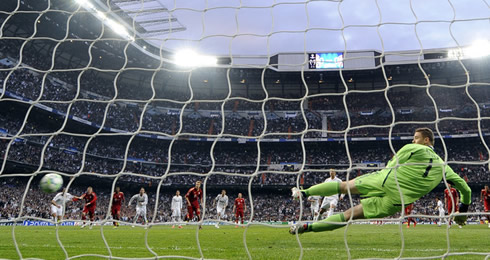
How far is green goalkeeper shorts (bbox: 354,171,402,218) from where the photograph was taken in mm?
4148

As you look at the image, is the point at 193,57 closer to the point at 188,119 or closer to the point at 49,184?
the point at 49,184

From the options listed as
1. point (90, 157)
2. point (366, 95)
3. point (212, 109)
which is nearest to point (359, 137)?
point (366, 95)

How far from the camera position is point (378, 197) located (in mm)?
4289

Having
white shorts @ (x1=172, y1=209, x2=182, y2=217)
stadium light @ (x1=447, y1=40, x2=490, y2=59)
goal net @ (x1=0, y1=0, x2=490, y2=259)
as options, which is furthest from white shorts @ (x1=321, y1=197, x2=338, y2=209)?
goal net @ (x1=0, y1=0, x2=490, y2=259)

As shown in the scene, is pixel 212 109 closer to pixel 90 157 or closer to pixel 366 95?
pixel 90 157

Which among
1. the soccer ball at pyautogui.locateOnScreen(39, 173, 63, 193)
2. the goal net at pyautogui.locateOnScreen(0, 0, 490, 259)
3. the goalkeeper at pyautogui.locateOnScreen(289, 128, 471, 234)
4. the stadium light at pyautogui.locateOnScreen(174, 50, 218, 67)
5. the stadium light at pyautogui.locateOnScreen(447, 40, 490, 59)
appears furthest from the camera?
the goal net at pyautogui.locateOnScreen(0, 0, 490, 259)

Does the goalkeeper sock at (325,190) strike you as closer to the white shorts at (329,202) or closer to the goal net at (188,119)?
the white shorts at (329,202)

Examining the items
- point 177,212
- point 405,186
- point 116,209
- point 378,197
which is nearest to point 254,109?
point 177,212

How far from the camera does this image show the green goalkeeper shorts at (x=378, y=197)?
163 inches

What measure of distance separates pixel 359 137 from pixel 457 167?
7.40 metres

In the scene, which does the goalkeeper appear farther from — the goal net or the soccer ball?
the goal net

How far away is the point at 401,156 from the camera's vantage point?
417 cm

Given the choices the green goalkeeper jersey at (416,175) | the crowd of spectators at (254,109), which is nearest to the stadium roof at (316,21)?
the green goalkeeper jersey at (416,175)

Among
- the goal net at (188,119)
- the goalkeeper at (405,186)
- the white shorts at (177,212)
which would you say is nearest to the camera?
the goalkeeper at (405,186)
